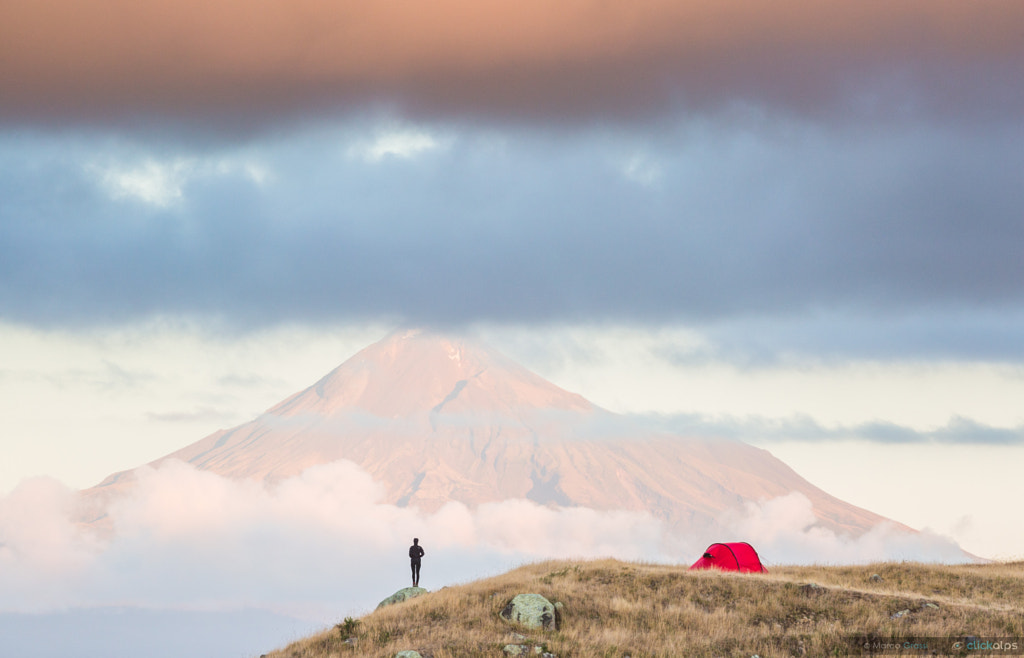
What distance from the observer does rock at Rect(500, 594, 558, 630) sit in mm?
37375

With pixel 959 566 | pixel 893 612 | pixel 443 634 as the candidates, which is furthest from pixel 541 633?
pixel 959 566

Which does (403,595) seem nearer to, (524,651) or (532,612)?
(532,612)

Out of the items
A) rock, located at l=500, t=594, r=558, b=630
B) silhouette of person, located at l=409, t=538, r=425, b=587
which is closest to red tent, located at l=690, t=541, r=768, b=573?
rock, located at l=500, t=594, r=558, b=630

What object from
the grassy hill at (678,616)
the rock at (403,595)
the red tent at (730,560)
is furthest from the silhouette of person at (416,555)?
the red tent at (730,560)

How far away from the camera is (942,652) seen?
107 ft

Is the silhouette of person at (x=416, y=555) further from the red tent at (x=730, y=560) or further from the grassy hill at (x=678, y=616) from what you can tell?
the red tent at (x=730, y=560)

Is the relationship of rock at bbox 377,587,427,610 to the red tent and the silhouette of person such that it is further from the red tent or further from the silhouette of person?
the red tent

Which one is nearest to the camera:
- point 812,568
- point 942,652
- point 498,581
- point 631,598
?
point 942,652

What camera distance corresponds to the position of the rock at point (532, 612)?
3738cm

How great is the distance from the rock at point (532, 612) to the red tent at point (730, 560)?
12971 millimetres

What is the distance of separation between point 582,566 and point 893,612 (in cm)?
1395

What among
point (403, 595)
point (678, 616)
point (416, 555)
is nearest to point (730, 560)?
point (678, 616)

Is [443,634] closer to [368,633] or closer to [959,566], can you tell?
[368,633]

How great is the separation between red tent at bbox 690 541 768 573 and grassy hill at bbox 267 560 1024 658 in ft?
11.4
